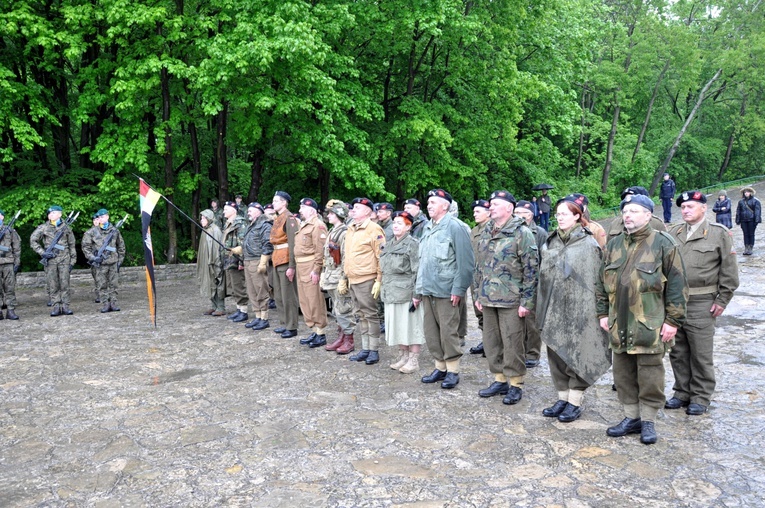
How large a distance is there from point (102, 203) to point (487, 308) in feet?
44.6

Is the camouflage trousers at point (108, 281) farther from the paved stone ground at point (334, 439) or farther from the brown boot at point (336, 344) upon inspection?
the brown boot at point (336, 344)

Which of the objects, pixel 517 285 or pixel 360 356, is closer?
pixel 517 285

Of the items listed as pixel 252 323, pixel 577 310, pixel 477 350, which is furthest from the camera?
pixel 252 323

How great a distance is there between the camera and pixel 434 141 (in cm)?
1850

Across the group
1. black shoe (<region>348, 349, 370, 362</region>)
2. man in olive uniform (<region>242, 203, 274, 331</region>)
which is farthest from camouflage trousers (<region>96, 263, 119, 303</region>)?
black shoe (<region>348, 349, 370, 362</region>)

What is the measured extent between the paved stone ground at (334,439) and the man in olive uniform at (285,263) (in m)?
1.19

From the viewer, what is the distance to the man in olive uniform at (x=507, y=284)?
6.07 m

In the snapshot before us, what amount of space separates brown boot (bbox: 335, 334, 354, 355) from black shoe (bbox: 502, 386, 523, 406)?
277cm

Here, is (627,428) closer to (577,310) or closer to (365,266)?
(577,310)

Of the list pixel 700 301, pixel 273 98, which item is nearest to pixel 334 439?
pixel 700 301

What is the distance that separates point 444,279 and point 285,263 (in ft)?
11.3

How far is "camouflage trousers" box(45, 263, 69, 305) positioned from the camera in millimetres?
12188

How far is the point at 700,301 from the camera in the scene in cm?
583

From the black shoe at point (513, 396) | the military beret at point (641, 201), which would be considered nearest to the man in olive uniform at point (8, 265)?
the black shoe at point (513, 396)
